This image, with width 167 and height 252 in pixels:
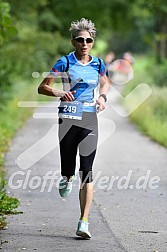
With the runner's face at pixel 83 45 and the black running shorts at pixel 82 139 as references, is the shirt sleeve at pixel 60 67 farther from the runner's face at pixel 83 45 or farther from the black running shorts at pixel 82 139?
the black running shorts at pixel 82 139

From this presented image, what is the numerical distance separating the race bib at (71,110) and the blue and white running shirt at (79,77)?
0.05 m

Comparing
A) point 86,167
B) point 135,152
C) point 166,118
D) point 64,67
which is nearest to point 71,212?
point 86,167

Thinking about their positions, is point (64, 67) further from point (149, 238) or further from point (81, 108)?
point (149, 238)

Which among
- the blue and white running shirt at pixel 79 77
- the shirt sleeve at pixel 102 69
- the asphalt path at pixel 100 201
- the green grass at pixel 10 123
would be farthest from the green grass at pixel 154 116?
the blue and white running shirt at pixel 79 77

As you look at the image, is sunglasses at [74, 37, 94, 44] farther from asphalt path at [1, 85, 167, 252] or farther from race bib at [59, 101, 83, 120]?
asphalt path at [1, 85, 167, 252]

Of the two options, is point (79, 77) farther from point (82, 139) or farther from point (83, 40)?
point (82, 139)

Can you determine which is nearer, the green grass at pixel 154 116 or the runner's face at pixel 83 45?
the runner's face at pixel 83 45

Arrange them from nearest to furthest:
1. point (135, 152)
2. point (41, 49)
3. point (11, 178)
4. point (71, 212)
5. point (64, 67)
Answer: point (64, 67) < point (71, 212) < point (11, 178) < point (135, 152) < point (41, 49)

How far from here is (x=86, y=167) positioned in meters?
7.79

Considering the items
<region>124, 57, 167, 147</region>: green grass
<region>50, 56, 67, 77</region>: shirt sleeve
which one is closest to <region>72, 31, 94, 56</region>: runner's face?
<region>50, 56, 67, 77</region>: shirt sleeve

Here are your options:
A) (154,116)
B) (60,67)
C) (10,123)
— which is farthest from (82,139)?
(154,116)

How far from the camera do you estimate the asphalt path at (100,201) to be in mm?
7582

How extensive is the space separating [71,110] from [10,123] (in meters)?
12.8

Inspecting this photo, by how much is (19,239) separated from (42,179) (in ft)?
13.8
